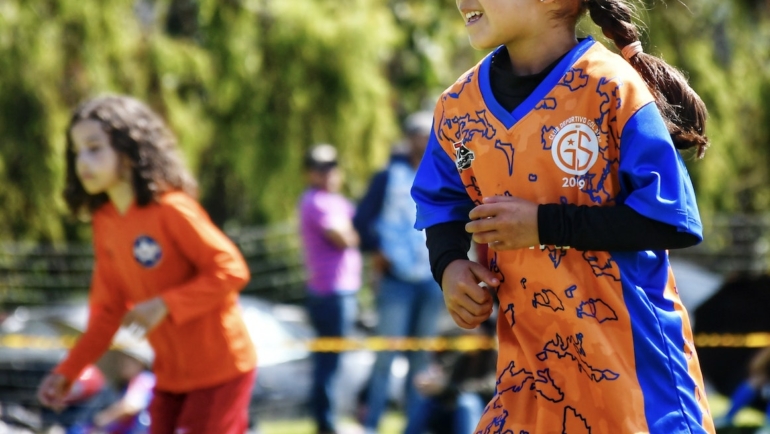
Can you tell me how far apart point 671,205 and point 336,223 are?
188 inches

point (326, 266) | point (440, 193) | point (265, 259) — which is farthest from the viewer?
point (265, 259)

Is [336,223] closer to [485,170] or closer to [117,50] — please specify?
[117,50]

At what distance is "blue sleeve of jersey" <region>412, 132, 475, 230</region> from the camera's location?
2613mm

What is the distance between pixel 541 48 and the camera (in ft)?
8.19

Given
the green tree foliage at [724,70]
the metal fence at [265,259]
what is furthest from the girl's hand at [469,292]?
the green tree foliage at [724,70]

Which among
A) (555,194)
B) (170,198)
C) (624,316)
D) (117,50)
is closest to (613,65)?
(555,194)

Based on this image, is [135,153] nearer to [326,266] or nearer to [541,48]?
[541,48]

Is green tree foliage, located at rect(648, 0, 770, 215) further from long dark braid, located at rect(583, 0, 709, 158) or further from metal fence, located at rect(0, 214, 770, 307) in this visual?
long dark braid, located at rect(583, 0, 709, 158)

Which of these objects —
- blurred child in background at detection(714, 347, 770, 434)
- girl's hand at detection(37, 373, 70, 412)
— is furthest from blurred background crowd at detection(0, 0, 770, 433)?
girl's hand at detection(37, 373, 70, 412)

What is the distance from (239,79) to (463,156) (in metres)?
8.11

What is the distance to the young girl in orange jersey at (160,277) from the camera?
12.7 ft

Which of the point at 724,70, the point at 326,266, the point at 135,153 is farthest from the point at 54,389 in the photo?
the point at 724,70

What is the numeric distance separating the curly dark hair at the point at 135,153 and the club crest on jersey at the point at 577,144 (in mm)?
2087

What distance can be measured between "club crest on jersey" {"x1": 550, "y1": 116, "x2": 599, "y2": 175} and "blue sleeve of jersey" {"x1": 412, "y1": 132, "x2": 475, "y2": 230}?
338 mm
